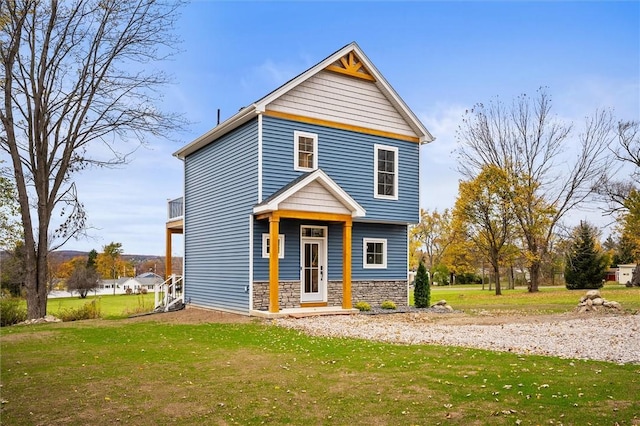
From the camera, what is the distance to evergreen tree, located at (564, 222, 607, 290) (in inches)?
1470

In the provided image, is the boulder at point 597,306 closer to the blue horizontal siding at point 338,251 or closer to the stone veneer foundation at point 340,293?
the stone veneer foundation at point 340,293

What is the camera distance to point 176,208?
24.0 m

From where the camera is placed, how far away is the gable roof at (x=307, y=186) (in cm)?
1602

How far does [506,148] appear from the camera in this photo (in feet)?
116

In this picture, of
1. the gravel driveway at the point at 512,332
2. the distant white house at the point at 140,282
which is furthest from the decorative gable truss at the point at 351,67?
the distant white house at the point at 140,282

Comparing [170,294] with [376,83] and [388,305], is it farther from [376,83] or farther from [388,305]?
[376,83]

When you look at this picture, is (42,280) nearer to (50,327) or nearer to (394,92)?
(50,327)

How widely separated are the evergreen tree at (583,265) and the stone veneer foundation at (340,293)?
21.3 meters

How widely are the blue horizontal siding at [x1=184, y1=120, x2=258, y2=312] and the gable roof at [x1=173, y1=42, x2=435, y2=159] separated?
35 centimetres

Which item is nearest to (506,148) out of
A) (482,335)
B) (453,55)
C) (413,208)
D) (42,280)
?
(413,208)

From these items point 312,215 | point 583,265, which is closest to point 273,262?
point 312,215

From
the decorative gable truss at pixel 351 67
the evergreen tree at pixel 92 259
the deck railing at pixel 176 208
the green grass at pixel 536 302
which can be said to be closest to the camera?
the decorative gable truss at pixel 351 67

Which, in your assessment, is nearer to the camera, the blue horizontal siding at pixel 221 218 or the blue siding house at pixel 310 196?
the blue siding house at pixel 310 196

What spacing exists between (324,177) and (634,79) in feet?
44.6
